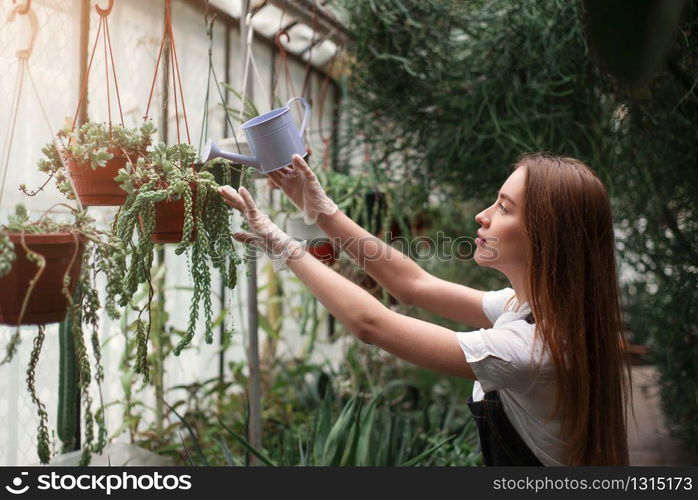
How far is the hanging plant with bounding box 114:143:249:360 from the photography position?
34.9 inches

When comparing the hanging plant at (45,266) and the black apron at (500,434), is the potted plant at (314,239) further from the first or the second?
the hanging plant at (45,266)

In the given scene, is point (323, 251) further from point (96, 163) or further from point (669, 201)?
point (669, 201)

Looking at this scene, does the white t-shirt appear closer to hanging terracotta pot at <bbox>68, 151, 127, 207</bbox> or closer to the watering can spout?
the watering can spout

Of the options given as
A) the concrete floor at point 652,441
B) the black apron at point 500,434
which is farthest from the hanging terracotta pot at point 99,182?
the concrete floor at point 652,441

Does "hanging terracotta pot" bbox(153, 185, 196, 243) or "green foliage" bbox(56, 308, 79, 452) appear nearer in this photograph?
"hanging terracotta pot" bbox(153, 185, 196, 243)

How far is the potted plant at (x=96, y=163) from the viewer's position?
2.99ft

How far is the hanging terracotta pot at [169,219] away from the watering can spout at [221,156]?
8cm

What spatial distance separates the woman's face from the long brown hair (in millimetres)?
20

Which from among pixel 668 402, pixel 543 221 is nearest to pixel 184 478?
pixel 543 221

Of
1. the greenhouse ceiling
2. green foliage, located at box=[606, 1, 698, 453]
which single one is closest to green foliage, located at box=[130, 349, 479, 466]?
green foliage, located at box=[606, 1, 698, 453]

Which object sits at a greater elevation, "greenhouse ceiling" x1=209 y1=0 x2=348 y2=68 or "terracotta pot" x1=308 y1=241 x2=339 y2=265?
"greenhouse ceiling" x1=209 y1=0 x2=348 y2=68

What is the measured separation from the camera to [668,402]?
2.01 metres

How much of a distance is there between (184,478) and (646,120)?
1.43 metres

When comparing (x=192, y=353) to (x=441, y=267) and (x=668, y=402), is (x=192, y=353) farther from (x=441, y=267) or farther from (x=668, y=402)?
(x=668, y=402)
